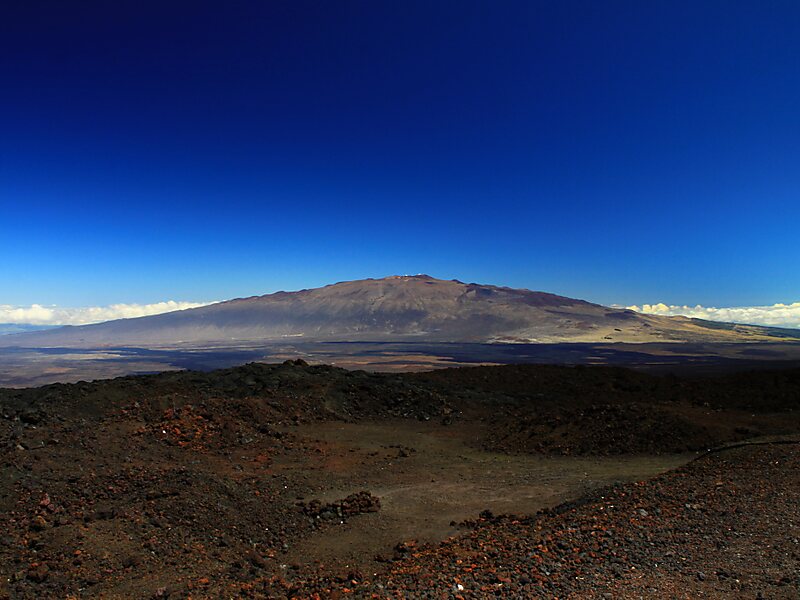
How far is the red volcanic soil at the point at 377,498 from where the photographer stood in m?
6.12

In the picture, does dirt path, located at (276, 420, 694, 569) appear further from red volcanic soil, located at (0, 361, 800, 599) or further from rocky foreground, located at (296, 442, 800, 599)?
rocky foreground, located at (296, 442, 800, 599)

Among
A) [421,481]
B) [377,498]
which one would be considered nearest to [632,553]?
[377,498]

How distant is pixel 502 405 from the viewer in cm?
2427

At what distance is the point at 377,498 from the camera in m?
11.3

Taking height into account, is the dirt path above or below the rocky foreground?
below

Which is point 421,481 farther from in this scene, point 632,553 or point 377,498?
point 632,553

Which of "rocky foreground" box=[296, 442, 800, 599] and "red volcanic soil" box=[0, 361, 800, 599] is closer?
"rocky foreground" box=[296, 442, 800, 599]

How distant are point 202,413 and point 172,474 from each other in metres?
7.32

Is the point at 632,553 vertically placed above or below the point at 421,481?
above

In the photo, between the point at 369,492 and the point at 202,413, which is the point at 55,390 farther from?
the point at 369,492

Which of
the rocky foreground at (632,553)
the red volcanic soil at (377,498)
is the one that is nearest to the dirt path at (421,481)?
the red volcanic soil at (377,498)

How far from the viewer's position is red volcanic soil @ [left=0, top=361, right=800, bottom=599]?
20.1ft

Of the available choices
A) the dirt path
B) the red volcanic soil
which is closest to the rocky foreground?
the red volcanic soil

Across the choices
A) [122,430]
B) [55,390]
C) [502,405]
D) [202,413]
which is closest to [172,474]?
[122,430]
